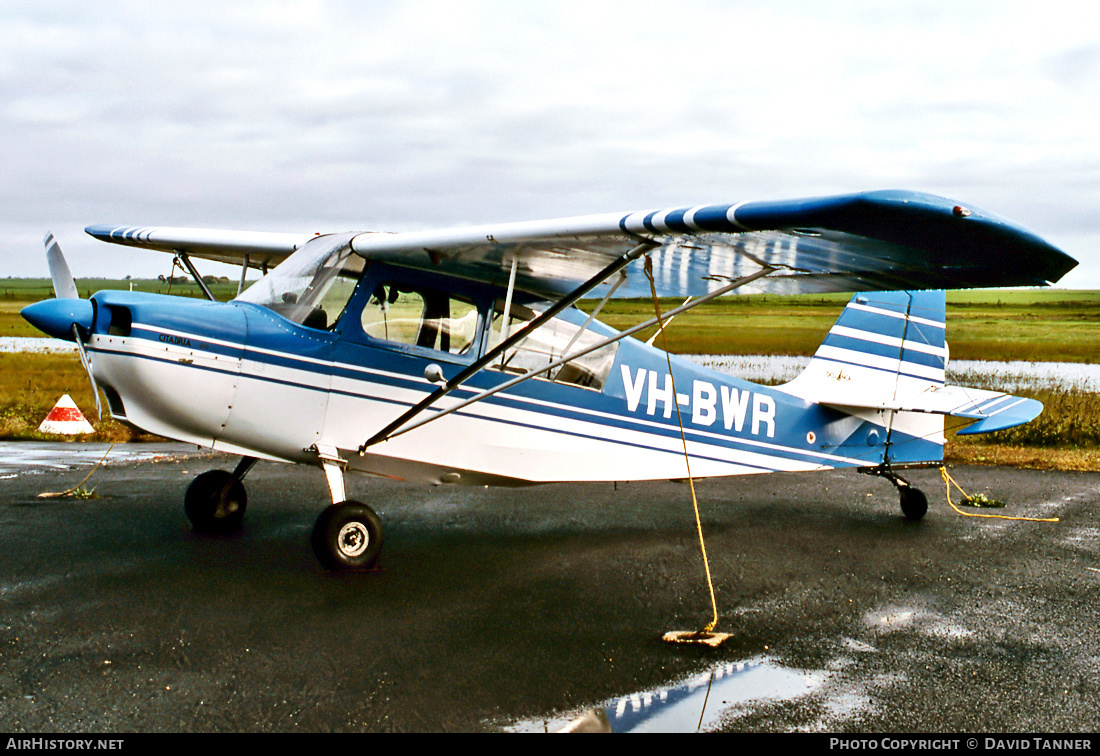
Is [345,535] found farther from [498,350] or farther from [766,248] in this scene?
[766,248]

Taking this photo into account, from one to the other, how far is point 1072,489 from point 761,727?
25.7ft

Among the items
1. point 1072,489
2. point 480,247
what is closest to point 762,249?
point 480,247

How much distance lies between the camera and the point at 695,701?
3.81 m

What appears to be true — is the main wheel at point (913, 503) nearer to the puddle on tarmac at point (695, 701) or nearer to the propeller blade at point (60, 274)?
the puddle on tarmac at point (695, 701)

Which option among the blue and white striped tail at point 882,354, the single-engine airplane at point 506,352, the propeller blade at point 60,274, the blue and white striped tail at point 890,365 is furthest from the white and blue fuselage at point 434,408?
the propeller blade at point 60,274

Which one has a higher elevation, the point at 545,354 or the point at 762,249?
the point at 762,249

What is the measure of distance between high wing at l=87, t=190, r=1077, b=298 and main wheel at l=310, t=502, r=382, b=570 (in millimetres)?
1829

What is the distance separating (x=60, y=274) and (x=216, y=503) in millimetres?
2155

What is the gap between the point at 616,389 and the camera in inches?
275

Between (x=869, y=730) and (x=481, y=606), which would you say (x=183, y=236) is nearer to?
(x=481, y=606)

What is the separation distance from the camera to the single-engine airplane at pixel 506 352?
15.0 ft

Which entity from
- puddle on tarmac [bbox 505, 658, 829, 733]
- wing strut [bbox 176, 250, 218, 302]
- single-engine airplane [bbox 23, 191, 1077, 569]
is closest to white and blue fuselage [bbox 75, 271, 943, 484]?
single-engine airplane [bbox 23, 191, 1077, 569]

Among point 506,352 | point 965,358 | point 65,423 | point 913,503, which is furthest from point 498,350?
point 965,358

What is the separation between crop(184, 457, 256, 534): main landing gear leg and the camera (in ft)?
21.9
